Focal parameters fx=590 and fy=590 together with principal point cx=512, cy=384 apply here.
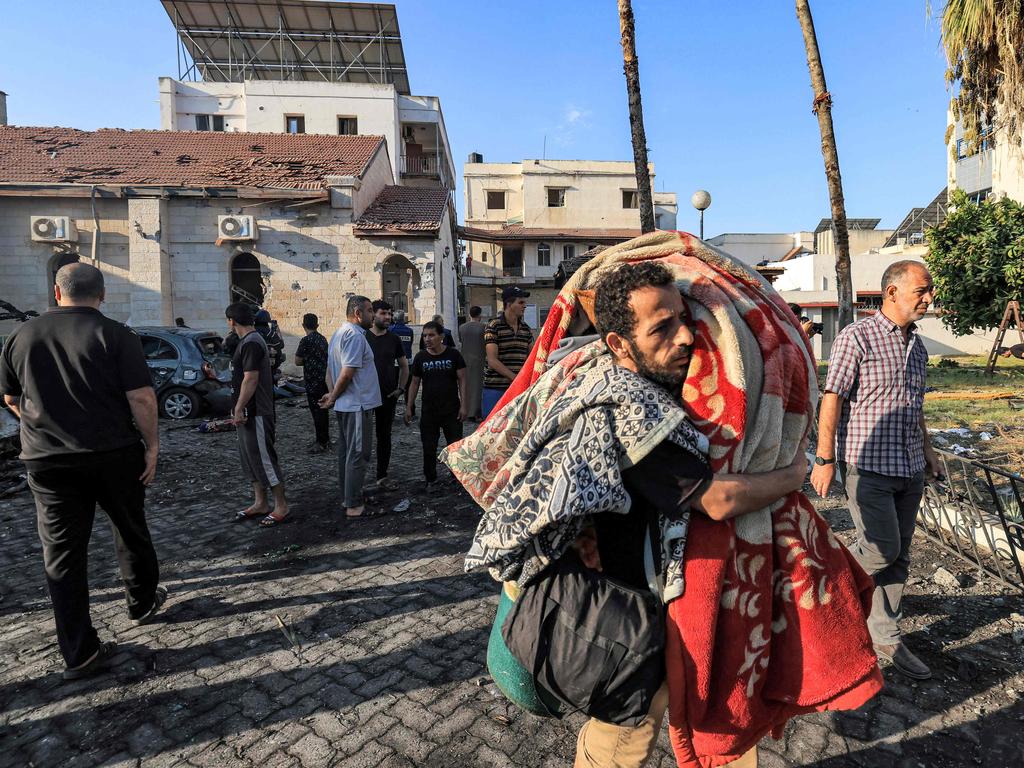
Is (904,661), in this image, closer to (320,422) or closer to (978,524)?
(978,524)

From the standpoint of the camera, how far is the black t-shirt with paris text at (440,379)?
6184mm

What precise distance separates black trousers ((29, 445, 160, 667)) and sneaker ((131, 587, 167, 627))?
45 cm

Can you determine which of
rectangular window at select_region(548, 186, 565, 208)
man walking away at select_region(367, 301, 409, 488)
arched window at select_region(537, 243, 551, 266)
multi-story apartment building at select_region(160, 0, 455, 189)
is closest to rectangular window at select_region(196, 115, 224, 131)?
multi-story apartment building at select_region(160, 0, 455, 189)

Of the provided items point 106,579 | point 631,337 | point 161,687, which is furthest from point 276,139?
point 631,337

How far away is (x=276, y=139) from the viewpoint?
2086 centimetres

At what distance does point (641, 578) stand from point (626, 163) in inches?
1642

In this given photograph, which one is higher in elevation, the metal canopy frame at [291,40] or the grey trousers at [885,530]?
the metal canopy frame at [291,40]

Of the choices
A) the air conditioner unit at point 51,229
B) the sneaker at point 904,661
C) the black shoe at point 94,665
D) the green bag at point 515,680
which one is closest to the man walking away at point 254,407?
the black shoe at point 94,665

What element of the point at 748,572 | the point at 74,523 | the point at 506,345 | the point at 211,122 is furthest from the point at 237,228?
the point at 211,122

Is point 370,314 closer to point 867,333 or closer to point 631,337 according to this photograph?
point 867,333

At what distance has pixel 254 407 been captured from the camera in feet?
16.9

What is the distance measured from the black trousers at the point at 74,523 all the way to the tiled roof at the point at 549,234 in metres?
31.3

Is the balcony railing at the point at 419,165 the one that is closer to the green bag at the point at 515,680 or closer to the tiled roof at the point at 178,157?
the tiled roof at the point at 178,157

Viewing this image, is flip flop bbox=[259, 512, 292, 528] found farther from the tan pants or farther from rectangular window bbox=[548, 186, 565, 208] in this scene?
rectangular window bbox=[548, 186, 565, 208]
